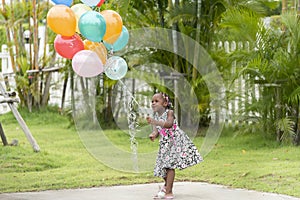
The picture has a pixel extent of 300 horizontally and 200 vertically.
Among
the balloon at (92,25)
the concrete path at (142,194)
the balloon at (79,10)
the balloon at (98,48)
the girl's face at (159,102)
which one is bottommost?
the concrete path at (142,194)

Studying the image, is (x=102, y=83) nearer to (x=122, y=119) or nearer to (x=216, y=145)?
(x=122, y=119)

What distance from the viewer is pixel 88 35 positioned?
5582 mm

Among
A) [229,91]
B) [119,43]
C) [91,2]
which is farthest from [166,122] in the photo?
[229,91]

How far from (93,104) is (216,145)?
199 centimetres

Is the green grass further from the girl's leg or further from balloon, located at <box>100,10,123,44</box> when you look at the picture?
balloon, located at <box>100,10,123,44</box>

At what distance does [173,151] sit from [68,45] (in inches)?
53.5

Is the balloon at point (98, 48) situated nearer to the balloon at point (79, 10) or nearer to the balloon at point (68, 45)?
the balloon at point (68, 45)

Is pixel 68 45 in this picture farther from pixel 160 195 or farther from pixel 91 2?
pixel 160 195

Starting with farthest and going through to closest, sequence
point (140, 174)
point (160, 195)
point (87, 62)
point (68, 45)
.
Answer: point (140, 174), point (68, 45), point (160, 195), point (87, 62)

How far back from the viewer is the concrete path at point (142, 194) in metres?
5.81

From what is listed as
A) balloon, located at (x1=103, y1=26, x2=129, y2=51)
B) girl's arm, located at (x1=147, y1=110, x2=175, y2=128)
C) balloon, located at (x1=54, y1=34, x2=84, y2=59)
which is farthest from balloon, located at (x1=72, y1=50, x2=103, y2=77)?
girl's arm, located at (x1=147, y1=110, x2=175, y2=128)

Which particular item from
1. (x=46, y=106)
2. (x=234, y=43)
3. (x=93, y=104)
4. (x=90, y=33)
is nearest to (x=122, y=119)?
(x=93, y=104)

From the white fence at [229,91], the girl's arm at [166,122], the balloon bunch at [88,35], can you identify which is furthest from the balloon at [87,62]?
the white fence at [229,91]

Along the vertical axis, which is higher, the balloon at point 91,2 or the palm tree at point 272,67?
the balloon at point 91,2
